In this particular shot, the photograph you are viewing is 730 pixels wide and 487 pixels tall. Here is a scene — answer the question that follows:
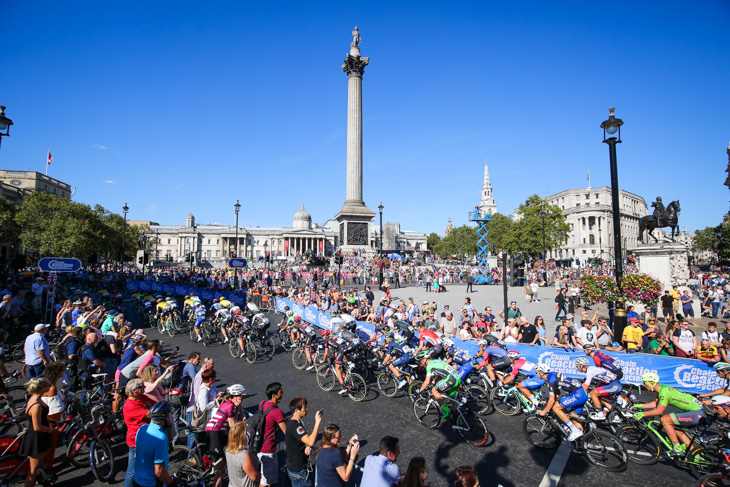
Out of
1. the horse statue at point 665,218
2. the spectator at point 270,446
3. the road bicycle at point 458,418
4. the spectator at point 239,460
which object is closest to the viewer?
the spectator at point 239,460

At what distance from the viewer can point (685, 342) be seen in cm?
962

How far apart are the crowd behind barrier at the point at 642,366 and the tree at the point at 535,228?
5605 cm

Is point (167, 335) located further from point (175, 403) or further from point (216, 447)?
point (216, 447)

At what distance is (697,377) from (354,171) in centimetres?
3898

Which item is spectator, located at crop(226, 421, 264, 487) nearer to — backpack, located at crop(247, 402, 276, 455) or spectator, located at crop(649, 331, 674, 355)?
backpack, located at crop(247, 402, 276, 455)

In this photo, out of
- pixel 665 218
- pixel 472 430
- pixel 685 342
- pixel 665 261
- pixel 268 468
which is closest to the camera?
pixel 268 468

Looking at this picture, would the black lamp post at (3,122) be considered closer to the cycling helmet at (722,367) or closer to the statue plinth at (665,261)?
the cycling helmet at (722,367)

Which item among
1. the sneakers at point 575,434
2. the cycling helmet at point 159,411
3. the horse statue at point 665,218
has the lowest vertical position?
the sneakers at point 575,434

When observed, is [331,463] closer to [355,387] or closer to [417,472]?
[417,472]

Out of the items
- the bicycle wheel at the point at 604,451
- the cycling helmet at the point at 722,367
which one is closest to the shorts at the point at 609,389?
the bicycle wheel at the point at 604,451

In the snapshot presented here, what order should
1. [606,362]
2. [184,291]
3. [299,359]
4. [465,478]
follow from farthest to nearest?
[184,291] < [299,359] < [606,362] < [465,478]

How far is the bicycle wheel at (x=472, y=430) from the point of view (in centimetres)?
663

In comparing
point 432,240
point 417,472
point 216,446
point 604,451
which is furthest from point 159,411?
point 432,240

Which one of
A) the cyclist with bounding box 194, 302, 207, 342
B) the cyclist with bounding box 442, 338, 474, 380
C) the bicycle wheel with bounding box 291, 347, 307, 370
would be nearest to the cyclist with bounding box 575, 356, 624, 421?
the cyclist with bounding box 442, 338, 474, 380
